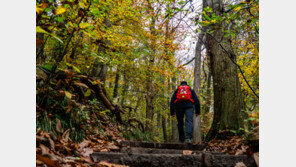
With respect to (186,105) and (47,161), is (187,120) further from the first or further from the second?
(47,161)

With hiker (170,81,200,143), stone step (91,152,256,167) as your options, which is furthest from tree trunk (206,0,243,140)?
stone step (91,152,256,167)

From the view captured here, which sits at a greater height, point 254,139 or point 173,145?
point 254,139

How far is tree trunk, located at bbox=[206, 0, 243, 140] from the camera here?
4.75 metres

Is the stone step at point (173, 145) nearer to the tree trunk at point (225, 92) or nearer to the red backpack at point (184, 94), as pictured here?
the tree trunk at point (225, 92)

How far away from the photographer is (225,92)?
502 centimetres

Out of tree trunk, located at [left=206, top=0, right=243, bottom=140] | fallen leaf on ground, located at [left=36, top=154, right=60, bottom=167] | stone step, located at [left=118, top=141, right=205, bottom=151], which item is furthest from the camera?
tree trunk, located at [left=206, top=0, right=243, bottom=140]

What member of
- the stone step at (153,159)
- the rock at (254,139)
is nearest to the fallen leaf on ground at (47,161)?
the stone step at (153,159)

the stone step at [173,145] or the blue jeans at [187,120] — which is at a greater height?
the blue jeans at [187,120]

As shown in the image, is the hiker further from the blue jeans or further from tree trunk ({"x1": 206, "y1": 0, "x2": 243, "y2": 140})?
tree trunk ({"x1": 206, "y1": 0, "x2": 243, "y2": 140})

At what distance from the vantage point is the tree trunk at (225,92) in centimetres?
475

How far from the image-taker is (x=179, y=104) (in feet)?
17.2

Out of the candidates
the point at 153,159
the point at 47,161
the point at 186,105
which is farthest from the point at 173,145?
the point at 47,161

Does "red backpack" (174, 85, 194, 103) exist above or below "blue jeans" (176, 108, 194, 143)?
above

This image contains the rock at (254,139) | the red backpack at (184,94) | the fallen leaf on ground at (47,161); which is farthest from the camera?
the red backpack at (184,94)
